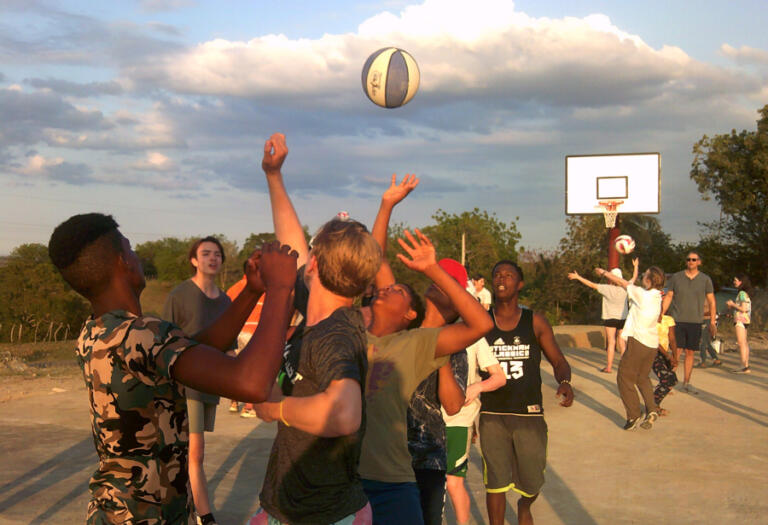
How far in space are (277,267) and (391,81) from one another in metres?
5.86

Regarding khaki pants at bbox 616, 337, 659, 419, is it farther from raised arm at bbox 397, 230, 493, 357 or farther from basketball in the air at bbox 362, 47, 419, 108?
raised arm at bbox 397, 230, 493, 357

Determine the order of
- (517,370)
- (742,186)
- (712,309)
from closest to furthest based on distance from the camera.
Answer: (517,370), (712,309), (742,186)

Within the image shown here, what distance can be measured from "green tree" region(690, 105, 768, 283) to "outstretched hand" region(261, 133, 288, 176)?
41373 mm

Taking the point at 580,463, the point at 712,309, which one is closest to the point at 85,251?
the point at 580,463

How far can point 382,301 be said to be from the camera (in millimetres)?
3740

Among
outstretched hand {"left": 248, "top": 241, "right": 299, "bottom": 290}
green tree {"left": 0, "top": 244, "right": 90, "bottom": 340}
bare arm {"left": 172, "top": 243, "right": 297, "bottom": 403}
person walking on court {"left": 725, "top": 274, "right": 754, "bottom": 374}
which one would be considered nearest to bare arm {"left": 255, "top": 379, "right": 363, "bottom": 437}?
bare arm {"left": 172, "top": 243, "right": 297, "bottom": 403}

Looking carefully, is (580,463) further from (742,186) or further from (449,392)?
(742,186)

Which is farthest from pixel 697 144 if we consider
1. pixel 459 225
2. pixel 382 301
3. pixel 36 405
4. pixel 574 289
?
pixel 382 301

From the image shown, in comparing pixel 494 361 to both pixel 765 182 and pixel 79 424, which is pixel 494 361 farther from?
pixel 765 182

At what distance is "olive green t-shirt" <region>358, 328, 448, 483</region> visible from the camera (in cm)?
344

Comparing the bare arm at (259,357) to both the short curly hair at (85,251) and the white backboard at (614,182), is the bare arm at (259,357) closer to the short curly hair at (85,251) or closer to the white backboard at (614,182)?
the short curly hair at (85,251)

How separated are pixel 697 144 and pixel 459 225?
2186 centimetres

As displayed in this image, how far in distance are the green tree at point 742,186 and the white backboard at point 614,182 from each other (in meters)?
18.1

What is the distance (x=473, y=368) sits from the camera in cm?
563
